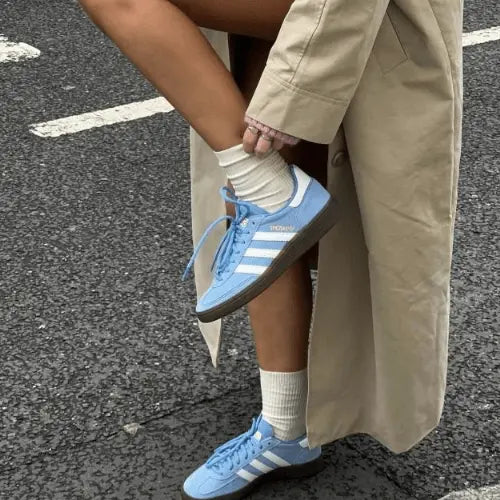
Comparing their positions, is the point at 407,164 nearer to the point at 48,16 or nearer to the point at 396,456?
the point at 396,456

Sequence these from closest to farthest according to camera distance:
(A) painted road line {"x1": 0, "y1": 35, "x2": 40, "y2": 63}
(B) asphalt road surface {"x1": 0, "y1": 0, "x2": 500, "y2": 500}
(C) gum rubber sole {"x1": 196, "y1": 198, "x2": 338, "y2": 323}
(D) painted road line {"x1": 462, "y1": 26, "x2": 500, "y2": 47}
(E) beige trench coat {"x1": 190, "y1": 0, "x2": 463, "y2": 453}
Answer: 1. (E) beige trench coat {"x1": 190, "y1": 0, "x2": 463, "y2": 453}
2. (C) gum rubber sole {"x1": 196, "y1": 198, "x2": 338, "y2": 323}
3. (B) asphalt road surface {"x1": 0, "y1": 0, "x2": 500, "y2": 500}
4. (A) painted road line {"x1": 0, "y1": 35, "x2": 40, "y2": 63}
5. (D) painted road line {"x1": 462, "y1": 26, "x2": 500, "y2": 47}

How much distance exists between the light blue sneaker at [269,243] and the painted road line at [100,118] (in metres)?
2.32

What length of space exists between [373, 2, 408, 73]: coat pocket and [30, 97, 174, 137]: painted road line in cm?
242

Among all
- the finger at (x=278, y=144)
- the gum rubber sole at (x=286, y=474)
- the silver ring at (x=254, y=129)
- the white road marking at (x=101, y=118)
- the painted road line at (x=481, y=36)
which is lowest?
the painted road line at (x=481, y=36)

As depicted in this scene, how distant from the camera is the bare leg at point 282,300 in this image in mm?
2176

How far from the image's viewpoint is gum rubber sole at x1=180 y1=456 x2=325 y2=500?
2271 mm

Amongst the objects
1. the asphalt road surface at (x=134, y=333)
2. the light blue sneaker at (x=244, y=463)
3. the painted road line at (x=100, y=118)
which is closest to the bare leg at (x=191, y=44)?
the light blue sneaker at (x=244, y=463)

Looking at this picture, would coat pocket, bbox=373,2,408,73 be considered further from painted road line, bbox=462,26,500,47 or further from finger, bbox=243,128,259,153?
painted road line, bbox=462,26,500,47

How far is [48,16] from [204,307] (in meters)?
3.88

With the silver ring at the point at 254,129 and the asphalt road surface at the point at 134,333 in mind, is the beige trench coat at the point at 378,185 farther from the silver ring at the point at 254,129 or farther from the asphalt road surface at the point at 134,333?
the asphalt road surface at the point at 134,333

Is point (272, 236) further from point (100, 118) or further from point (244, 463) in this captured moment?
point (100, 118)

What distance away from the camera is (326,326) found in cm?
212

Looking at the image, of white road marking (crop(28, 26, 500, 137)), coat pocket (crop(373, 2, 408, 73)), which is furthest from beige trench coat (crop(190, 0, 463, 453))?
white road marking (crop(28, 26, 500, 137))

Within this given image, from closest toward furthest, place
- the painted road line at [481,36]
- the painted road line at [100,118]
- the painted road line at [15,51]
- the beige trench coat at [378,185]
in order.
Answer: the beige trench coat at [378,185], the painted road line at [100,118], the painted road line at [15,51], the painted road line at [481,36]
